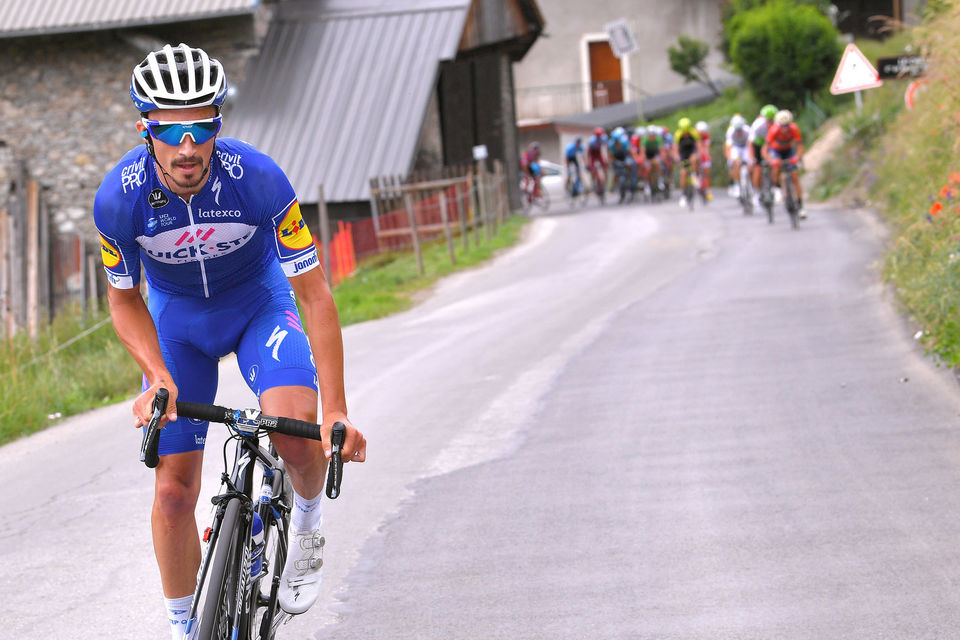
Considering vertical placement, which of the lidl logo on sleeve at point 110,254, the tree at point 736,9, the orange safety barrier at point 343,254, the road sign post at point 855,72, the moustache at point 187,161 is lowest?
the orange safety barrier at point 343,254

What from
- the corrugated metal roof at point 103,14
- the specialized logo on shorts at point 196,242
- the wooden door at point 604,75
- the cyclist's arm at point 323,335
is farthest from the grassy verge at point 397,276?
the wooden door at point 604,75

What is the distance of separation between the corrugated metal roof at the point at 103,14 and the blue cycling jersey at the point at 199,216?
2068cm

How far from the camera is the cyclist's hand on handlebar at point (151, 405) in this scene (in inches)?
137

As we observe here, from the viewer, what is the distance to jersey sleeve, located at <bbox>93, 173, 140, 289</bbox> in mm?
3668

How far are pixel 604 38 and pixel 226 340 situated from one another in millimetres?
49555

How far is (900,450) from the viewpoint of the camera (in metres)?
6.68

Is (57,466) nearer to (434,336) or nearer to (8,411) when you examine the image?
(8,411)

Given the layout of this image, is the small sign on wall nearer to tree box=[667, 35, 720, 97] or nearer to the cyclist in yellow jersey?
tree box=[667, 35, 720, 97]

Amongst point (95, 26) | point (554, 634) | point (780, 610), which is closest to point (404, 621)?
point (554, 634)

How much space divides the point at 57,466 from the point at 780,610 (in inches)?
196

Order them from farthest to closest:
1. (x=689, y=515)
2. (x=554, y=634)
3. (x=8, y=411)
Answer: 1. (x=8, y=411)
2. (x=689, y=515)
3. (x=554, y=634)

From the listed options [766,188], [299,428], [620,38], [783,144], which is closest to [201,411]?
[299,428]

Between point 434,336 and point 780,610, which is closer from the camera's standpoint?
point 780,610

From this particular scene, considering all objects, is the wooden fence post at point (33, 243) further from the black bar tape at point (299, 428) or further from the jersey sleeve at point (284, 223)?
the black bar tape at point (299, 428)
